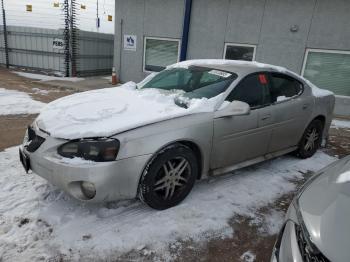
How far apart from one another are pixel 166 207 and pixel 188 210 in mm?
238

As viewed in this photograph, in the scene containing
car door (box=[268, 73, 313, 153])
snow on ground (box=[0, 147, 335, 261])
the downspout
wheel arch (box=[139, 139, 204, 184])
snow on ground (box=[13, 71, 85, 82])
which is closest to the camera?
snow on ground (box=[0, 147, 335, 261])

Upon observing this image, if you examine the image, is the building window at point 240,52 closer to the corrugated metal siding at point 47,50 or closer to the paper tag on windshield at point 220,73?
the paper tag on windshield at point 220,73

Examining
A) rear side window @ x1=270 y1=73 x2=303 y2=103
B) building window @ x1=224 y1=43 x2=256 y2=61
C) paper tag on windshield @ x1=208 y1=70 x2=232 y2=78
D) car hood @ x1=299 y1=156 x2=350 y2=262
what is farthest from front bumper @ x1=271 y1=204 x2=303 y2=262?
building window @ x1=224 y1=43 x2=256 y2=61

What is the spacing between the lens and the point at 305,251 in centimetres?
170

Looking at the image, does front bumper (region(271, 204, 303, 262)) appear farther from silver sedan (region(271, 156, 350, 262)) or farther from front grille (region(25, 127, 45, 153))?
front grille (region(25, 127, 45, 153))

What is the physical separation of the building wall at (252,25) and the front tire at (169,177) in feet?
24.2

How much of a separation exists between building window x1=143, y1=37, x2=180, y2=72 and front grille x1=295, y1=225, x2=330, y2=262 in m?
9.73

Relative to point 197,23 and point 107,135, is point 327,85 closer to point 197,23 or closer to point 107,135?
point 197,23

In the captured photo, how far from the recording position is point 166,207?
316 cm

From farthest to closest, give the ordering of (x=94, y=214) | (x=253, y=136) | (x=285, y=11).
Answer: (x=285, y=11) < (x=253, y=136) < (x=94, y=214)

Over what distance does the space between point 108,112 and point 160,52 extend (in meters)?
8.81

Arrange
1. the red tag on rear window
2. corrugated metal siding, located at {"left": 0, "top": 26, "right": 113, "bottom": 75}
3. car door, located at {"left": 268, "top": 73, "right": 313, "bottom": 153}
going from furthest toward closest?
corrugated metal siding, located at {"left": 0, "top": 26, "right": 113, "bottom": 75}
car door, located at {"left": 268, "top": 73, "right": 313, "bottom": 153}
the red tag on rear window

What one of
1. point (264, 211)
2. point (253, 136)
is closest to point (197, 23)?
point (253, 136)

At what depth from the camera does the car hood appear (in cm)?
157
